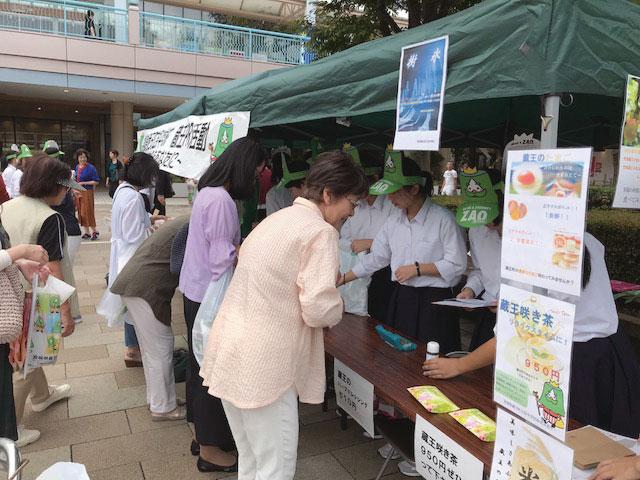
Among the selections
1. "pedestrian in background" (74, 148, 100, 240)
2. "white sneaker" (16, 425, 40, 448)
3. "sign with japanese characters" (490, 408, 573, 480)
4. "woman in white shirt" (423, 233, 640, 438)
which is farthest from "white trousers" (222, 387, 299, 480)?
"pedestrian in background" (74, 148, 100, 240)

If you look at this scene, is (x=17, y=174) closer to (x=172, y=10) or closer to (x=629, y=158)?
(x=629, y=158)

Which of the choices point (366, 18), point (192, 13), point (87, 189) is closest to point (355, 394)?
point (366, 18)

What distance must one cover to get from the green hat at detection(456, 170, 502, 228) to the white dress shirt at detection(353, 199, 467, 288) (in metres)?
0.20

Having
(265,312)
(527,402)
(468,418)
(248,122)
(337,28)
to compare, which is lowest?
(468,418)

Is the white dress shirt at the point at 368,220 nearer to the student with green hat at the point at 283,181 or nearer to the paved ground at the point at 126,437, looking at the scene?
the student with green hat at the point at 283,181

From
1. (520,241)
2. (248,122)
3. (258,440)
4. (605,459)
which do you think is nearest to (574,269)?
(520,241)

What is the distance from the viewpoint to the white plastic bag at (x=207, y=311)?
8.12ft

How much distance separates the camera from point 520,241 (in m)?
1.45

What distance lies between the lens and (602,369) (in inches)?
78.5

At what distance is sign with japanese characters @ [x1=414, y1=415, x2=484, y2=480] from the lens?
1.69 meters

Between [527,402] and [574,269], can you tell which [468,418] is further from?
[574,269]

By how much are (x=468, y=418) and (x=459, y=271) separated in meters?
1.18

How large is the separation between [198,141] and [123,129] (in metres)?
15.9

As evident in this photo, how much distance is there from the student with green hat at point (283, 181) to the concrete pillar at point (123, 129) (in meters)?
14.3
